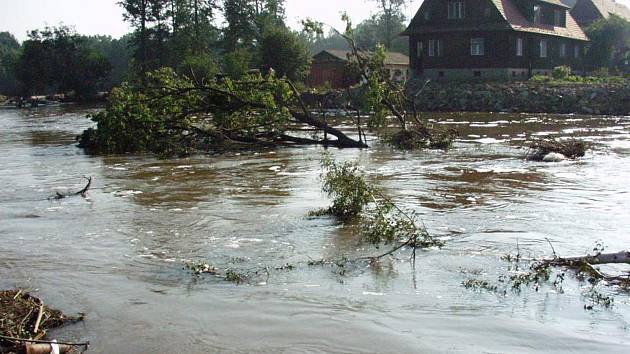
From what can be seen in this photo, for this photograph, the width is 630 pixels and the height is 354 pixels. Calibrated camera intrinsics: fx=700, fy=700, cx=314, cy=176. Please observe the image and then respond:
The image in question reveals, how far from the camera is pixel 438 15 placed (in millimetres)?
45781

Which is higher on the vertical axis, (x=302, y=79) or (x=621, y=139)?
(x=302, y=79)

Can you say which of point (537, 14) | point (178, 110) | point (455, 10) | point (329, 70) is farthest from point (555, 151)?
point (329, 70)

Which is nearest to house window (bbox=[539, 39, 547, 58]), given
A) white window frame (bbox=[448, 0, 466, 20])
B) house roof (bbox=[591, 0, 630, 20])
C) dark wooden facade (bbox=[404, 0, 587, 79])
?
dark wooden facade (bbox=[404, 0, 587, 79])

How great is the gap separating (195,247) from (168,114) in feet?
37.8

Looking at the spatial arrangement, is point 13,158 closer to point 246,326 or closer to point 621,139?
point 246,326

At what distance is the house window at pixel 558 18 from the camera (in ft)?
161

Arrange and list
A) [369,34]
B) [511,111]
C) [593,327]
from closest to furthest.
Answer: [593,327]
[511,111]
[369,34]

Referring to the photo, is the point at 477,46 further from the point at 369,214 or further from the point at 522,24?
the point at 369,214

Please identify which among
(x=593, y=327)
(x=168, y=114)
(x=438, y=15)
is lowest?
(x=593, y=327)

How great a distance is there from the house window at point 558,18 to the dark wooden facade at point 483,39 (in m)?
0.56

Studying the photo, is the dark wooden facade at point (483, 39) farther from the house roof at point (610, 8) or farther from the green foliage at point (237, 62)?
the house roof at point (610, 8)

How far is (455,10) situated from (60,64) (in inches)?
1680

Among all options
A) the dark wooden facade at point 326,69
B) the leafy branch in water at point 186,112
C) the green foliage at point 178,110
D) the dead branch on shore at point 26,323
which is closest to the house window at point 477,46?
the dark wooden facade at point 326,69

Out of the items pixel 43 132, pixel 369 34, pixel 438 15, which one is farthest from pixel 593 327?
pixel 369 34
